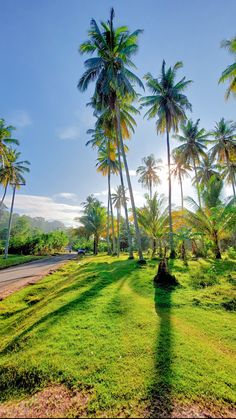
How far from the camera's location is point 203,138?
22.8 metres

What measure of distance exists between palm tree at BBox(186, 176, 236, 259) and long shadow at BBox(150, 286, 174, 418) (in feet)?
32.9

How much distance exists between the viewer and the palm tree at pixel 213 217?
46.1 feet

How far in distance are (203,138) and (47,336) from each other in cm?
2419

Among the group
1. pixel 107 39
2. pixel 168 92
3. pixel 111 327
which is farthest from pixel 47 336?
pixel 168 92

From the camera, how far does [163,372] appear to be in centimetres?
293

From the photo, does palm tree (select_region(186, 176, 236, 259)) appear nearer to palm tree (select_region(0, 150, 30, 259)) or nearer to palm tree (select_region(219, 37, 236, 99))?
palm tree (select_region(219, 37, 236, 99))

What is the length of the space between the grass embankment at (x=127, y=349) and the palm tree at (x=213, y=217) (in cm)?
864

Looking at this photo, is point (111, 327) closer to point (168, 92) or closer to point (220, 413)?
point (220, 413)

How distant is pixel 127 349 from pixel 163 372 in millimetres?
788

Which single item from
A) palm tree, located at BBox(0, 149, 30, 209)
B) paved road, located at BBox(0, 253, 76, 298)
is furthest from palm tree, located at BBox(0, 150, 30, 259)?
paved road, located at BBox(0, 253, 76, 298)

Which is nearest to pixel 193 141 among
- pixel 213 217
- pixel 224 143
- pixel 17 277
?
pixel 224 143

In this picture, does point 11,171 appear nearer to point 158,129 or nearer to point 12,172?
point 12,172

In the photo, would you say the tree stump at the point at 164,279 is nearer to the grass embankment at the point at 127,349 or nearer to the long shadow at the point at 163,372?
the grass embankment at the point at 127,349

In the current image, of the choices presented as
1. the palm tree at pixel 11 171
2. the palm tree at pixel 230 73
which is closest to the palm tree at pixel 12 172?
the palm tree at pixel 11 171
